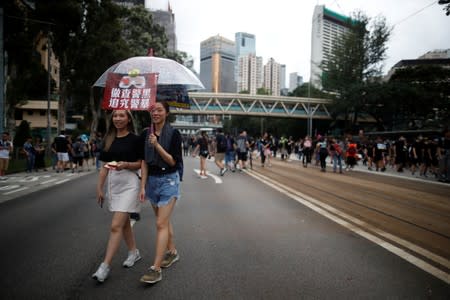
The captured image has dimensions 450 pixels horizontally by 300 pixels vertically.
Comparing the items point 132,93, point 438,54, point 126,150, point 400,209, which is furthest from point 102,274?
point 438,54

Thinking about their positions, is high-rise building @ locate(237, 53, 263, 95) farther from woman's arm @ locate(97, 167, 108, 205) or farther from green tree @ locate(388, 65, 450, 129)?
woman's arm @ locate(97, 167, 108, 205)

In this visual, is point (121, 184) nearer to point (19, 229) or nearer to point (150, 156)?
point (150, 156)

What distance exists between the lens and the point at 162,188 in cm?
374

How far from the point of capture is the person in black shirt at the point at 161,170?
12.1ft

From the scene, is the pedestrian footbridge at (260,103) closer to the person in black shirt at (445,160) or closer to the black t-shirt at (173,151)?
the person in black shirt at (445,160)

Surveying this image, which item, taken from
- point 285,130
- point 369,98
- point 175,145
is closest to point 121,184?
point 175,145

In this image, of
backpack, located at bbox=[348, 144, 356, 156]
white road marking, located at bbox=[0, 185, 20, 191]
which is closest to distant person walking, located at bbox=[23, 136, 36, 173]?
white road marking, located at bbox=[0, 185, 20, 191]

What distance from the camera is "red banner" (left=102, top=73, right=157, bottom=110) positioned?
371 cm

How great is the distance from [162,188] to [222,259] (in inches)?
47.1

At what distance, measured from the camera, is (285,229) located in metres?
5.79

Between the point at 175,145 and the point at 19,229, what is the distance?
3.63 m

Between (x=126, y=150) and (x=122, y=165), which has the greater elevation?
(x=126, y=150)

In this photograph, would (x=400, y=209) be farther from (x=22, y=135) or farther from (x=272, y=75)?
(x=272, y=75)

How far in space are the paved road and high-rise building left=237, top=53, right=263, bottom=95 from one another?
159 metres
